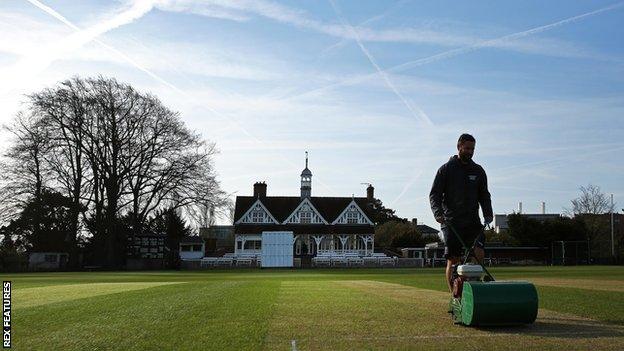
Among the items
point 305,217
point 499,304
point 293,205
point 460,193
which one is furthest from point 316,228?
point 499,304

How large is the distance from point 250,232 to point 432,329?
66.8 m

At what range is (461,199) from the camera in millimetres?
8023

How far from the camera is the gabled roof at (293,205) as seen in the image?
75125mm

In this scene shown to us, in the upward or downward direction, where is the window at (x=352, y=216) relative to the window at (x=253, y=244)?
upward

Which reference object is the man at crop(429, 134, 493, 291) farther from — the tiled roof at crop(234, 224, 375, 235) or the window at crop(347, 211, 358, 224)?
the window at crop(347, 211, 358, 224)

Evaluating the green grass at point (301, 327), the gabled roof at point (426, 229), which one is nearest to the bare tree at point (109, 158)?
the green grass at point (301, 327)

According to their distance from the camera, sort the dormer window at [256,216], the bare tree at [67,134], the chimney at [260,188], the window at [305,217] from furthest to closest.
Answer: the chimney at [260,188], the window at [305,217], the dormer window at [256,216], the bare tree at [67,134]

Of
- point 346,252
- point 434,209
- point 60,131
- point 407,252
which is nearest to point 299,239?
point 346,252

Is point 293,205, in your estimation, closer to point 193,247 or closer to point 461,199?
point 193,247

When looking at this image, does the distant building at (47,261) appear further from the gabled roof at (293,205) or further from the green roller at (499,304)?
the green roller at (499,304)

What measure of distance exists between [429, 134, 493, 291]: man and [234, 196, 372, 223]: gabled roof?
66.6m

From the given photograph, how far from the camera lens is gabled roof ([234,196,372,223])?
246 feet

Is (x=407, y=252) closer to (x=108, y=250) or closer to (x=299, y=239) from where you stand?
(x=299, y=239)

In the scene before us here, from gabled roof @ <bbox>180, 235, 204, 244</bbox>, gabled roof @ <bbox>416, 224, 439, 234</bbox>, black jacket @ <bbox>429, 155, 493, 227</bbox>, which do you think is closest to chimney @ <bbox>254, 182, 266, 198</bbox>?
gabled roof @ <bbox>180, 235, 204, 244</bbox>
